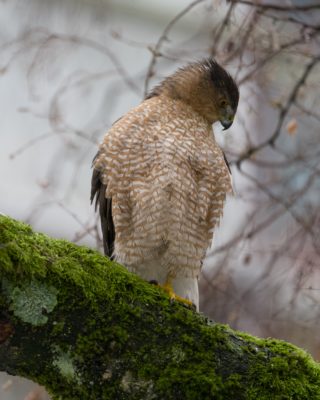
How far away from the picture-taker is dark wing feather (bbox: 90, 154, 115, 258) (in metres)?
4.30

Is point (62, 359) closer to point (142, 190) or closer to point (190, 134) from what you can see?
point (142, 190)

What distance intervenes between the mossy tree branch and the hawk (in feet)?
2.77

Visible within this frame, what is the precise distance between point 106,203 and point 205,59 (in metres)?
1.40

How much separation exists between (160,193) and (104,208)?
1.54 ft

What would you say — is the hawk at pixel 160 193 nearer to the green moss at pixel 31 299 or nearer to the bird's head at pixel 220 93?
the bird's head at pixel 220 93

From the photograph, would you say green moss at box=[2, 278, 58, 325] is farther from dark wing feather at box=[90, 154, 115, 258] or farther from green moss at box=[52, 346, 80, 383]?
dark wing feather at box=[90, 154, 115, 258]

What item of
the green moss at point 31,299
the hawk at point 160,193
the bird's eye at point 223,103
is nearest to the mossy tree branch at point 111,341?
the green moss at point 31,299

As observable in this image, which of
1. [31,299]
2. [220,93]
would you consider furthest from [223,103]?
[31,299]

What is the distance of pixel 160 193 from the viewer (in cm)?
401

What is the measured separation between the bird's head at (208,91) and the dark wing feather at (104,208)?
32.8 inches

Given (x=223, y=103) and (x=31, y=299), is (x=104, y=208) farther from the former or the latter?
(x=31, y=299)

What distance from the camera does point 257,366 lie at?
3141 millimetres

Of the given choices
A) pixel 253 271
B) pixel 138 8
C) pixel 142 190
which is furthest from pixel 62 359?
pixel 138 8

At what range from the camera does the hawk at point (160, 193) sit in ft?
13.3
